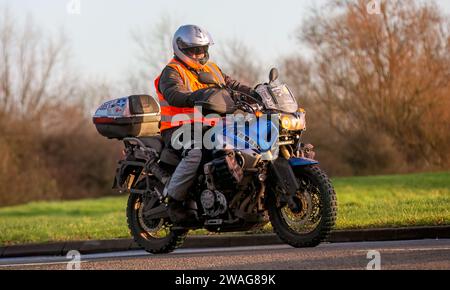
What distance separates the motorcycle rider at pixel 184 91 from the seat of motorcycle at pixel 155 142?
0.71ft

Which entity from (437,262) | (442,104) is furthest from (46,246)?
(442,104)

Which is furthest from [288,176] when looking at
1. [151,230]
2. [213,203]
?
[151,230]

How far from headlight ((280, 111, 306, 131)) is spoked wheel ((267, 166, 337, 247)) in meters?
0.47

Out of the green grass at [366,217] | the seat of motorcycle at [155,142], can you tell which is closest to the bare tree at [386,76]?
the green grass at [366,217]

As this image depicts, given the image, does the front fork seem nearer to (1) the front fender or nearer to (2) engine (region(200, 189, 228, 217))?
(1) the front fender

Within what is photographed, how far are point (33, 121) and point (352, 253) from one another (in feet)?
158

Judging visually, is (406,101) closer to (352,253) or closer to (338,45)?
(338,45)

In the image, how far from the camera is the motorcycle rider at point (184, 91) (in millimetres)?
11312

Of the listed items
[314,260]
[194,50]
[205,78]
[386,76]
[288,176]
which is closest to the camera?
[314,260]

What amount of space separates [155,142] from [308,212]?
2483 mm

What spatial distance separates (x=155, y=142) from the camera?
1223 cm

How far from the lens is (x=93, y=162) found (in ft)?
175

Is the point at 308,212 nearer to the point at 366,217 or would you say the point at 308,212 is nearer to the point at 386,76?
the point at 366,217

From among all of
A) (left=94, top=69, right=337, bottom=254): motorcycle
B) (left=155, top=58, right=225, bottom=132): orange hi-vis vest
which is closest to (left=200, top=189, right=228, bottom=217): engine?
(left=94, top=69, right=337, bottom=254): motorcycle
